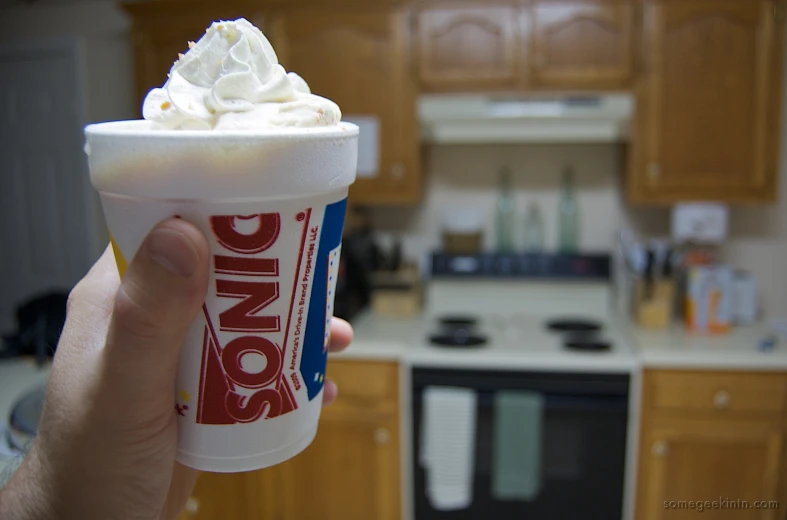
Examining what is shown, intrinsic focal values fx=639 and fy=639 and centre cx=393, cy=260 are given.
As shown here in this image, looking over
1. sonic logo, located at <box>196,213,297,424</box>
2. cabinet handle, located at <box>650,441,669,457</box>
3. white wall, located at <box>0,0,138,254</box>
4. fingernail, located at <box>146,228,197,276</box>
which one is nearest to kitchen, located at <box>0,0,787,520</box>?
cabinet handle, located at <box>650,441,669,457</box>

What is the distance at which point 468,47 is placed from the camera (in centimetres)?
236

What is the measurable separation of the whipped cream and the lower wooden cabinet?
5.62ft

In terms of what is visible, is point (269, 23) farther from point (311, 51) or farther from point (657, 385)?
point (657, 385)

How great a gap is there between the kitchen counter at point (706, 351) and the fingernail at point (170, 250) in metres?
1.91

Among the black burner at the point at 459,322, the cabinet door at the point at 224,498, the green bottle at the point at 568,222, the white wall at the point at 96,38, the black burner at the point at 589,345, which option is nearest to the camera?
the black burner at the point at 589,345

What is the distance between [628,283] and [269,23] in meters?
1.74

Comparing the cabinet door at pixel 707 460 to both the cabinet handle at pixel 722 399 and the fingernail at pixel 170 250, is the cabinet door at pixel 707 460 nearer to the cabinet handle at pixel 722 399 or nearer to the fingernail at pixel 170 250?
the cabinet handle at pixel 722 399

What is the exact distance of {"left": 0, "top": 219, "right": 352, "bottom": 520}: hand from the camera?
477 mm

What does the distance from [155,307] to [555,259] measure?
2302mm

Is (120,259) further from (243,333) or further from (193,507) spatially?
(193,507)

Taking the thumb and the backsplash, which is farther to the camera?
the backsplash

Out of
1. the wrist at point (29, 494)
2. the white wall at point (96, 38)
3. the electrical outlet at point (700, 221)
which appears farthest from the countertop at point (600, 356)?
the wrist at point (29, 494)

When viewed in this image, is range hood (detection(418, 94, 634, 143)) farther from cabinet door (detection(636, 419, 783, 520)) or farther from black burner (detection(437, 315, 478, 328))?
cabinet door (detection(636, 419, 783, 520))

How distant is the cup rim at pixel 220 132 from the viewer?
47cm
